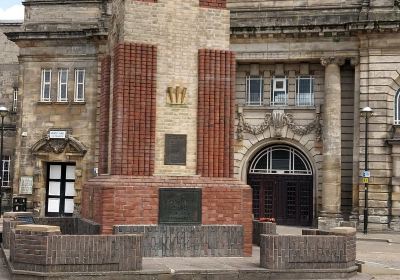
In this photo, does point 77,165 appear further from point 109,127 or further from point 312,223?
point 109,127

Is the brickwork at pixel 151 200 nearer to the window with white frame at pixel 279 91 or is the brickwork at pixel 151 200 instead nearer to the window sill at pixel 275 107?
the window sill at pixel 275 107

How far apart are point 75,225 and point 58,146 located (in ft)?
66.0

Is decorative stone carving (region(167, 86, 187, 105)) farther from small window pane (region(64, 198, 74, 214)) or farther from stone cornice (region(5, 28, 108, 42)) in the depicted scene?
small window pane (region(64, 198, 74, 214))

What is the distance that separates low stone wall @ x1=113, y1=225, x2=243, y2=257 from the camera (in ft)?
49.6

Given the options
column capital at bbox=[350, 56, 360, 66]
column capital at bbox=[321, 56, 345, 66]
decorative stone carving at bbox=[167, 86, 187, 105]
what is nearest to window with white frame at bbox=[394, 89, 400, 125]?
column capital at bbox=[350, 56, 360, 66]

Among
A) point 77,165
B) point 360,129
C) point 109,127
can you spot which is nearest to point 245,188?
point 109,127

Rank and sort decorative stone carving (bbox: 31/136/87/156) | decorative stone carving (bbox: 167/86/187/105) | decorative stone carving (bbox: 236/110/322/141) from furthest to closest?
decorative stone carving (bbox: 31/136/87/156) → decorative stone carving (bbox: 236/110/322/141) → decorative stone carving (bbox: 167/86/187/105)

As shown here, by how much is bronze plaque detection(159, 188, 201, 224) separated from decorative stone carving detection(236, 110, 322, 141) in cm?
2099

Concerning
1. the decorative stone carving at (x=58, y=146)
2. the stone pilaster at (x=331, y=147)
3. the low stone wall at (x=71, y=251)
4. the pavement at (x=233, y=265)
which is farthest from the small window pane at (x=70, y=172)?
the low stone wall at (x=71, y=251)

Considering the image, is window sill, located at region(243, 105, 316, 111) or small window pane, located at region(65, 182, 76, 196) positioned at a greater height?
window sill, located at region(243, 105, 316, 111)

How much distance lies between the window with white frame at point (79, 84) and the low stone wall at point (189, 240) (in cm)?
2412

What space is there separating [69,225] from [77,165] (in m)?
19.0

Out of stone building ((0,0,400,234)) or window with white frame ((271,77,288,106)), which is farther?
window with white frame ((271,77,288,106))

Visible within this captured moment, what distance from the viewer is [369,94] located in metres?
33.8
